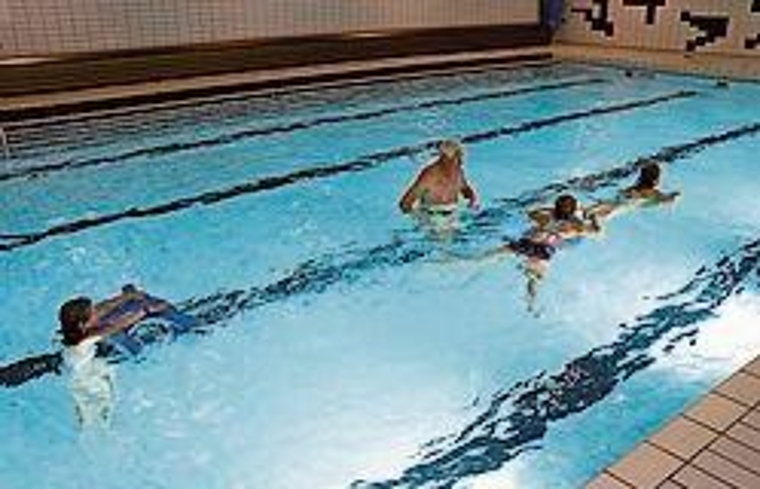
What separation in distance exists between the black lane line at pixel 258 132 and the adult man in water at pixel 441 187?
2742mm

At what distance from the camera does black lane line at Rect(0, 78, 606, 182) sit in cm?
652

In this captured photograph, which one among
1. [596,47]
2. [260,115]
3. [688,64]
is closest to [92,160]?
[260,115]

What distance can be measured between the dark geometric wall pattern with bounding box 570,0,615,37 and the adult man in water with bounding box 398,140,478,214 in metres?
10.1

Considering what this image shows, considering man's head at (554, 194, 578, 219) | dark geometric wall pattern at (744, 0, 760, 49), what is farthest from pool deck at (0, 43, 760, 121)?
man's head at (554, 194, 578, 219)

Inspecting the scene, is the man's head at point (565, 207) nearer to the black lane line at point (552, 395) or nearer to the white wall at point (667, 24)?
the black lane line at point (552, 395)

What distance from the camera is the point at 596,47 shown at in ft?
45.5

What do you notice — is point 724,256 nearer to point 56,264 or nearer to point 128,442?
point 128,442

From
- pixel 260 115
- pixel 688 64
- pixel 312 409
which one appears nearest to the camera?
pixel 312 409

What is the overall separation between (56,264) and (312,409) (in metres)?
2.22

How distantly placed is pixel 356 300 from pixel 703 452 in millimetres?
2122

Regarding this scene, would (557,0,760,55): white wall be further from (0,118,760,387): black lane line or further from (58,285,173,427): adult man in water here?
(58,285,173,427): adult man in water

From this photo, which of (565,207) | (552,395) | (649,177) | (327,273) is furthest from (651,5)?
(552,395)

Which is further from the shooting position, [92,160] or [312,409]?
[92,160]

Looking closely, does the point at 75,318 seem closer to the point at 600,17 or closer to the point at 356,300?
the point at 356,300
